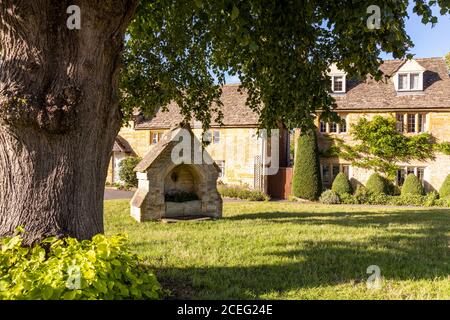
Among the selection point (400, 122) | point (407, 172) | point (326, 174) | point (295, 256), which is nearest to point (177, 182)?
point (295, 256)

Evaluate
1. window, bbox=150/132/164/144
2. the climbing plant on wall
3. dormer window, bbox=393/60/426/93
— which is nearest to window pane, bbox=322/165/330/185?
the climbing plant on wall

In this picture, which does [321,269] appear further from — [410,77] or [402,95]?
[410,77]

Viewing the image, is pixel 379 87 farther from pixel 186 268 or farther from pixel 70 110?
pixel 70 110

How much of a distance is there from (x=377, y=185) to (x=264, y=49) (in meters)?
18.8

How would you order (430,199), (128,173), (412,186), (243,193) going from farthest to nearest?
1. (128,173)
2. (243,193)
3. (412,186)
4. (430,199)

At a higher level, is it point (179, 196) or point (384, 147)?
point (384, 147)

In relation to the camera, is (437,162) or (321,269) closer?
(321,269)

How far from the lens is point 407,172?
2503cm

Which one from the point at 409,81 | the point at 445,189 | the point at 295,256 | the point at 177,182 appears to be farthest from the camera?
the point at 409,81

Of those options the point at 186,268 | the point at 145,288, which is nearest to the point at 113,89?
the point at 145,288

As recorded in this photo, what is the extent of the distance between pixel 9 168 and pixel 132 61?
6.76m

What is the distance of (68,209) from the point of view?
16.3 ft

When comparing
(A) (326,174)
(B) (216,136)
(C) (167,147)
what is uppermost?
(B) (216,136)

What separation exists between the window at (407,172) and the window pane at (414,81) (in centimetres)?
558
